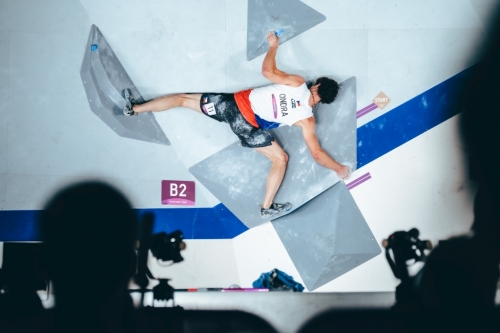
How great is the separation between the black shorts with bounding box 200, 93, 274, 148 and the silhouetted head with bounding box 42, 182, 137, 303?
1357 mm

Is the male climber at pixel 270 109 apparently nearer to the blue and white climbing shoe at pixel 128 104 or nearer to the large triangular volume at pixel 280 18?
the blue and white climbing shoe at pixel 128 104

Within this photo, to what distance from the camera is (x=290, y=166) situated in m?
3.48

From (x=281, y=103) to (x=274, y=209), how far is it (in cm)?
110

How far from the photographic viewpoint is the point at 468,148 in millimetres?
3441

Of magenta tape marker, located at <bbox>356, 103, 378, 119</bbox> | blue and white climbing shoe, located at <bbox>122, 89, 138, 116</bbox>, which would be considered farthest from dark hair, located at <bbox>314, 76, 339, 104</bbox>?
blue and white climbing shoe, located at <bbox>122, 89, 138, 116</bbox>

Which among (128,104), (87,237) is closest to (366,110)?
(128,104)

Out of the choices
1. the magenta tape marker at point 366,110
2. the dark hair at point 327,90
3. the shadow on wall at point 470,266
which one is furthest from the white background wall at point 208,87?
the dark hair at point 327,90

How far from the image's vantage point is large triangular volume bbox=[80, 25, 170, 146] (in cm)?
343

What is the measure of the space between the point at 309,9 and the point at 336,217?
2.19m

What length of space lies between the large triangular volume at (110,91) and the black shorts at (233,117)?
24.2 inches

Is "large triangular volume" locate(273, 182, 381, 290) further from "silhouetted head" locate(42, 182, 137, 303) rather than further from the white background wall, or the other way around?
"silhouetted head" locate(42, 182, 137, 303)

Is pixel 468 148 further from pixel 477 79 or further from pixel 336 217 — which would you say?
pixel 336 217

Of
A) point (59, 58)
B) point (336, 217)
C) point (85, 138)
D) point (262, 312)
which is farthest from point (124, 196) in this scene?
point (336, 217)

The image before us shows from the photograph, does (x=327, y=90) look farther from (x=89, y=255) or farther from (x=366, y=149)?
(x=89, y=255)
